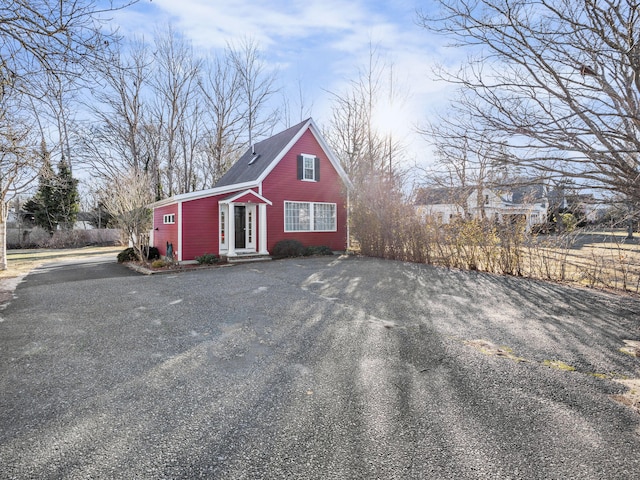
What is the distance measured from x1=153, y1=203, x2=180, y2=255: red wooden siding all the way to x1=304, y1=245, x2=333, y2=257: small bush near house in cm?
514

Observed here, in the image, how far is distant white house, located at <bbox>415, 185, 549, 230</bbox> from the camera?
7117 mm

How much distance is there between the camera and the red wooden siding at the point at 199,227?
12219 mm

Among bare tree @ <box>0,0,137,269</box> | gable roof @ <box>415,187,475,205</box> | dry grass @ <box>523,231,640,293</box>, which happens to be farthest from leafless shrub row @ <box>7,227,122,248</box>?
dry grass @ <box>523,231,640,293</box>

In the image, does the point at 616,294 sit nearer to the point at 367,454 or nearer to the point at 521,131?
the point at 521,131

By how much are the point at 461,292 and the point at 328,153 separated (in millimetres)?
10439

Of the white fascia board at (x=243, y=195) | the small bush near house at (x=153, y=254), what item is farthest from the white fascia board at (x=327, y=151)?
the small bush near house at (x=153, y=254)

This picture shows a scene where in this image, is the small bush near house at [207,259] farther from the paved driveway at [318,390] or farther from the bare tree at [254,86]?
the bare tree at [254,86]

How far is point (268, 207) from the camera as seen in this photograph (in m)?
13.9

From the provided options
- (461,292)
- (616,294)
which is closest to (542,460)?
(461,292)

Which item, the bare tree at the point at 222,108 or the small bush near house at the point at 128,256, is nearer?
the small bush near house at the point at 128,256

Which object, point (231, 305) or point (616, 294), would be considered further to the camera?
point (616, 294)

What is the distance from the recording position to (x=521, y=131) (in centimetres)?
545

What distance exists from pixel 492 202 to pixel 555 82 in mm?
3396

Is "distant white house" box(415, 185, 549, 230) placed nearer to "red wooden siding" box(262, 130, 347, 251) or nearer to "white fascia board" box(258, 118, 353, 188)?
"white fascia board" box(258, 118, 353, 188)
